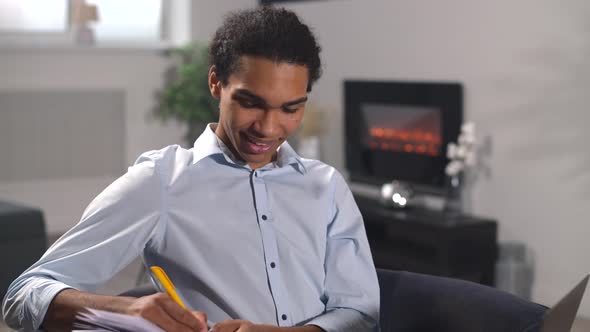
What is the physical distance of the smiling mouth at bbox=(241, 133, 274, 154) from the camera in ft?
4.83

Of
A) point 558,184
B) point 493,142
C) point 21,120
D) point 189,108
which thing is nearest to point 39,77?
point 21,120

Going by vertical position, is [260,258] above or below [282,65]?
below

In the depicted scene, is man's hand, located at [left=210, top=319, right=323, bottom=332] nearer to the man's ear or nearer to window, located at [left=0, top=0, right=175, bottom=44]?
the man's ear

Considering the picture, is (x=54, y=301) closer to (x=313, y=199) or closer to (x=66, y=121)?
(x=313, y=199)

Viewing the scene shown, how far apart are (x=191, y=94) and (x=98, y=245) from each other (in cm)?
470

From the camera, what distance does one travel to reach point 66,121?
19.2 ft

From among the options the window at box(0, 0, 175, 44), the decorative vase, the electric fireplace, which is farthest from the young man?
the window at box(0, 0, 175, 44)

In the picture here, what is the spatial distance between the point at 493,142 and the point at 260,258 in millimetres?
3163

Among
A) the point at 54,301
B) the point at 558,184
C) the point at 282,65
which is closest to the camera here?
the point at 54,301

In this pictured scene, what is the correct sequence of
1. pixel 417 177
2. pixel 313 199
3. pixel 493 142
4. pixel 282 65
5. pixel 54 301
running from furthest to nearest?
pixel 417 177 → pixel 493 142 → pixel 313 199 → pixel 282 65 → pixel 54 301

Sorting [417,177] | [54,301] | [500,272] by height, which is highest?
[54,301]

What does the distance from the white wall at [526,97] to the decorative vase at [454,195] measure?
0.11 metres

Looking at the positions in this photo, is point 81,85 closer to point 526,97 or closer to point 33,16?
point 33,16

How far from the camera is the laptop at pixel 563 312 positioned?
1.33 m
